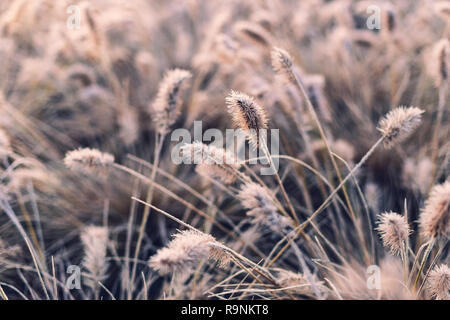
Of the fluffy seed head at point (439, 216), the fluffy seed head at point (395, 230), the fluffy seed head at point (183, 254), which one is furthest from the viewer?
the fluffy seed head at point (395, 230)

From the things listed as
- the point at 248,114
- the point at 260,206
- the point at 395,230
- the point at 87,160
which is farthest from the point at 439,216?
the point at 87,160

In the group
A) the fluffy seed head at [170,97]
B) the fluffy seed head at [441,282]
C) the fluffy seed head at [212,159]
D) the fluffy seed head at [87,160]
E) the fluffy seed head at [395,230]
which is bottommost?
the fluffy seed head at [441,282]

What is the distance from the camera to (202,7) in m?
3.83

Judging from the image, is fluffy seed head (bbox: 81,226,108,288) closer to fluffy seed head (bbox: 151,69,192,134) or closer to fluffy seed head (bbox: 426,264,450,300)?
fluffy seed head (bbox: 151,69,192,134)

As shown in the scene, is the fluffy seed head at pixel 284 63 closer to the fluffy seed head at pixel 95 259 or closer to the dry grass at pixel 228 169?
the dry grass at pixel 228 169

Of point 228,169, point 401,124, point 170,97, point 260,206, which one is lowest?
point 260,206

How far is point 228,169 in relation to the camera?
1255 mm

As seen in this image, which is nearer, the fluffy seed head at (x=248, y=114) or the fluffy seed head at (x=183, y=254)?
the fluffy seed head at (x=183, y=254)

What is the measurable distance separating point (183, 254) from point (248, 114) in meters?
0.51

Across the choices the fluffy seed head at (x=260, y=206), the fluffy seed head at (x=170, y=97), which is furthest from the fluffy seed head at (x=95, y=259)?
the fluffy seed head at (x=260, y=206)

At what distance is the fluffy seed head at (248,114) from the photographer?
1.16m

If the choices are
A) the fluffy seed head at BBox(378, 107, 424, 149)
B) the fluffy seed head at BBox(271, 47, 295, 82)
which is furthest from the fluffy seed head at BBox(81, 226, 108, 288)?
the fluffy seed head at BBox(378, 107, 424, 149)

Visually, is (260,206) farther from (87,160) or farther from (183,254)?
(87,160)
